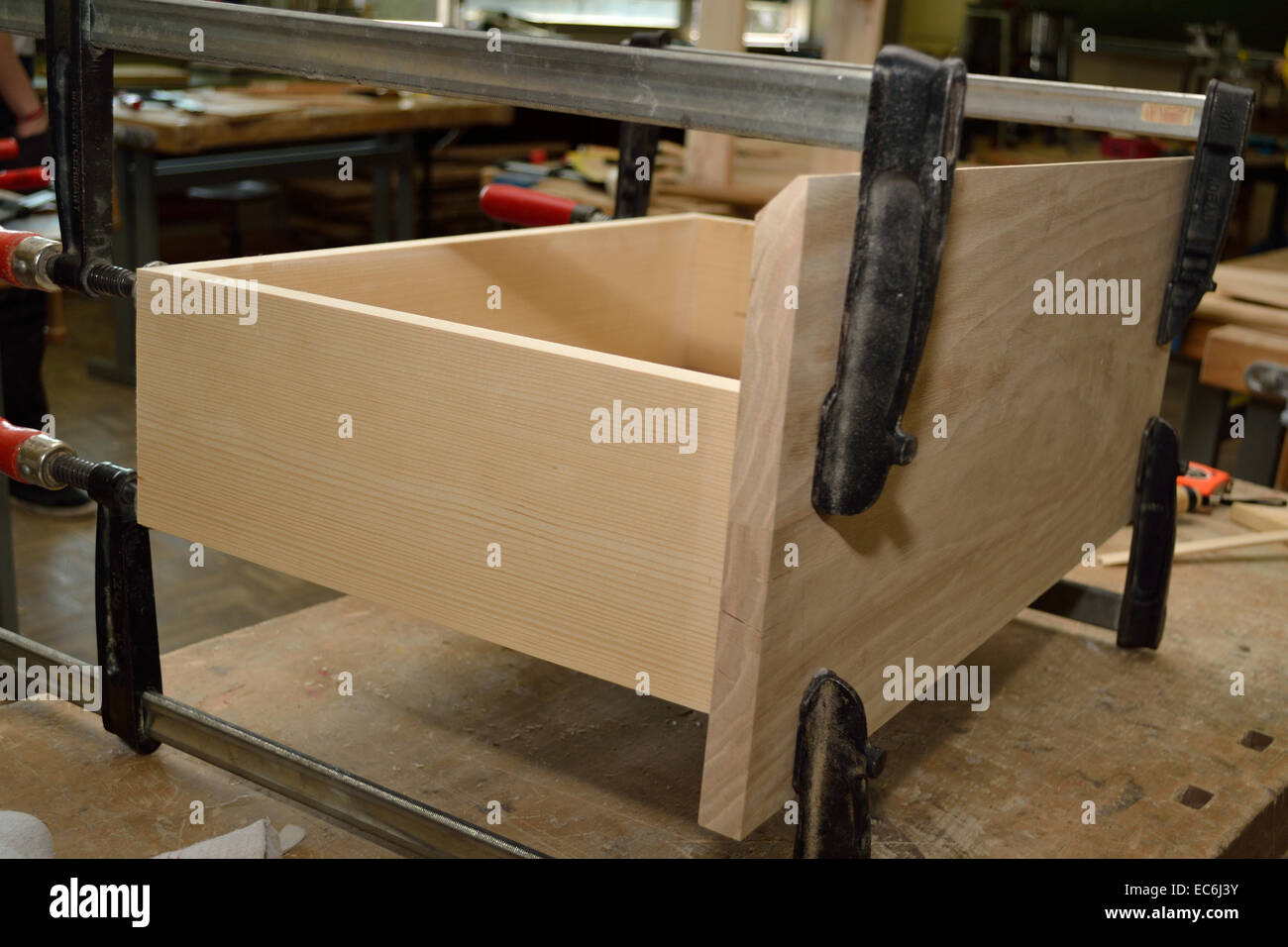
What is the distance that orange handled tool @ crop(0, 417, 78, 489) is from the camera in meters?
1.08

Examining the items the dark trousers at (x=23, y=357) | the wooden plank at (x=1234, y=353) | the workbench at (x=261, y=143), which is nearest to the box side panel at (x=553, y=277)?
the wooden plank at (x=1234, y=353)

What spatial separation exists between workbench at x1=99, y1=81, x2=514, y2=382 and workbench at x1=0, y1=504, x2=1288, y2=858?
259cm

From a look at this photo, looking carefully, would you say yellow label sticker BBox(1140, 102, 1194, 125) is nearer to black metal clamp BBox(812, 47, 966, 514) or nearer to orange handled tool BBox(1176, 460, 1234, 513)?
black metal clamp BBox(812, 47, 966, 514)

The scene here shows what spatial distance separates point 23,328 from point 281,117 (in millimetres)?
1394

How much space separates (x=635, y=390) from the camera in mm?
793

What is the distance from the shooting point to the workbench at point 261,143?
3572mm

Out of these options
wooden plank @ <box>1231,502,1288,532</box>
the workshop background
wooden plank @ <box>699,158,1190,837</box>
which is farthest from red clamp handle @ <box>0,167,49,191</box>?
wooden plank @ <box>1231,502,1288,532</box>

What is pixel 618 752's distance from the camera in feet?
3.94

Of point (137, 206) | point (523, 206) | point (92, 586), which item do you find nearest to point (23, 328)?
point (92, 586)

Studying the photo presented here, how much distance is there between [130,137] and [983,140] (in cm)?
315

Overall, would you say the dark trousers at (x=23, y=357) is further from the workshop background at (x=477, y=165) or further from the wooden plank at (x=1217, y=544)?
the wooden plank at (x=1217, y=544)

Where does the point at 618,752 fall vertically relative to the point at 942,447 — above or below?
below

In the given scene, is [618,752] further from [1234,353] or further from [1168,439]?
[1234,353]
